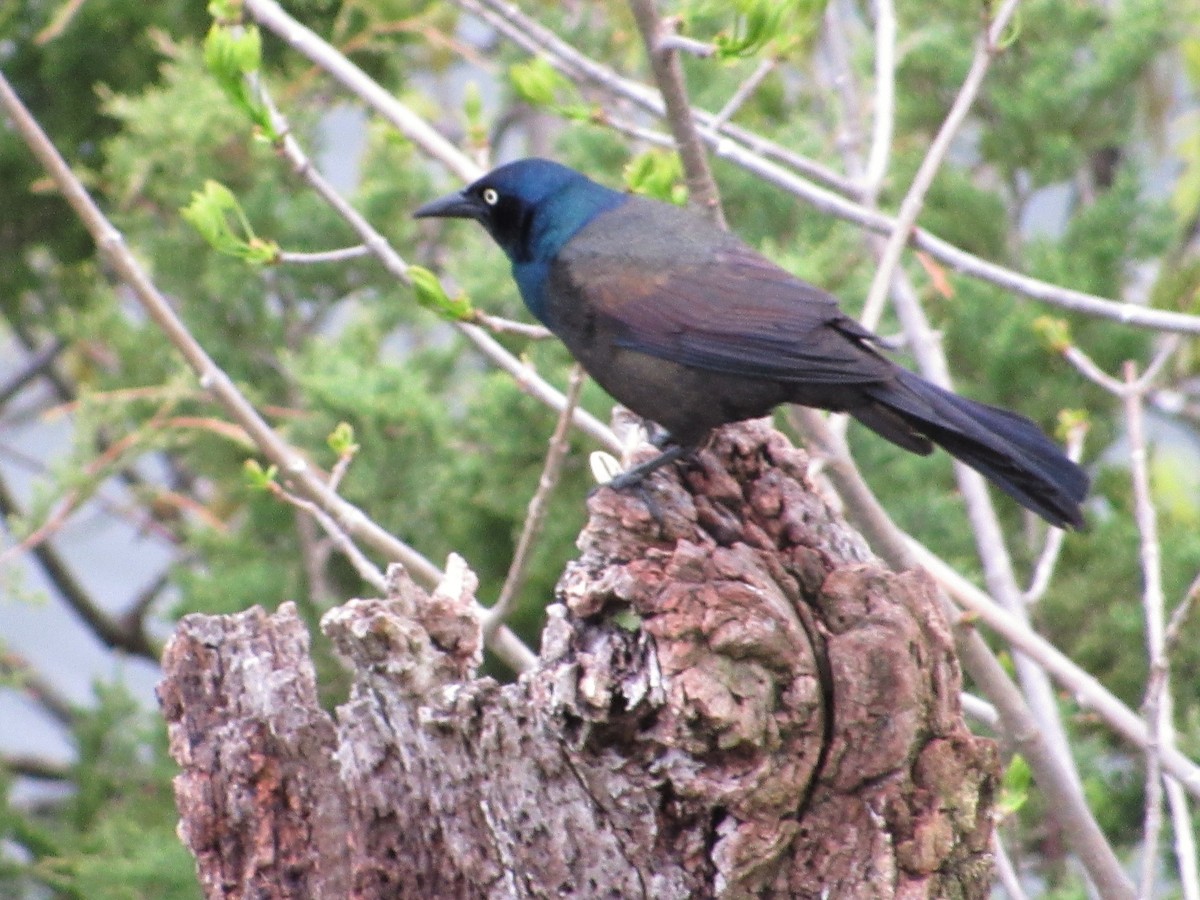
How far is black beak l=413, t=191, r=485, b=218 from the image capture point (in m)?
3.89

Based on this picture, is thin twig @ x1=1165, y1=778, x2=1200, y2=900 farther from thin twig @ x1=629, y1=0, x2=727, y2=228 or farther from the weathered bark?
thin twig @ x1=629, y1=0, x2=727, y2=228

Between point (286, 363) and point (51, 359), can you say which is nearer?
point (286, 363)

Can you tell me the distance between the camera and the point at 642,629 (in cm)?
234

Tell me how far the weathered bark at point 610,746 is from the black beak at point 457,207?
152 cm

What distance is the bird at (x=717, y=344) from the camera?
3.22 m

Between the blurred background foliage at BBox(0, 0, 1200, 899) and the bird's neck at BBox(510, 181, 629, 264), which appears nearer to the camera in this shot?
the bird's neck at BBox(510, 181, 629, 264)

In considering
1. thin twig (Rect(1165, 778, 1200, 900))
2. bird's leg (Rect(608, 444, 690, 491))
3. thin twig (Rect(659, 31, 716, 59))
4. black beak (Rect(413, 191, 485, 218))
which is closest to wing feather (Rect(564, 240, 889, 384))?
bird's leg (Rect(608, 444, 690, 491))

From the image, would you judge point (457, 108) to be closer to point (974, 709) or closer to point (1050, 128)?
point (1050, 128)

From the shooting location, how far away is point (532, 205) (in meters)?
3.77

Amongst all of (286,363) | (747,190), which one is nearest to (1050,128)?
(747,190)

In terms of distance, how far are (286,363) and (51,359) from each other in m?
2.15

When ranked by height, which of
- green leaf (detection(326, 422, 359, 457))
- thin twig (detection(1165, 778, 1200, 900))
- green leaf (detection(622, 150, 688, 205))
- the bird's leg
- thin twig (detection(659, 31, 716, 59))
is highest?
green leaf (detection(622, 150, 688, 205))

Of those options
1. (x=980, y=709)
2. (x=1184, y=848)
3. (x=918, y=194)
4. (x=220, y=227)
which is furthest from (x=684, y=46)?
(x=1184, y=848)

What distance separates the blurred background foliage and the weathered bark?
252 cm
